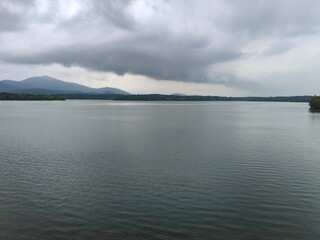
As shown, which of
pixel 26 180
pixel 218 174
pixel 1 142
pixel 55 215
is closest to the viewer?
pixel 55 215

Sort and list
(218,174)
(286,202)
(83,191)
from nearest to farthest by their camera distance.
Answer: (286,202)
(83,191)
(218,174)

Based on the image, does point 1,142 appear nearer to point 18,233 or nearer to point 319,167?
point 18,233

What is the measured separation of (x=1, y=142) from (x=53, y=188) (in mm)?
27497

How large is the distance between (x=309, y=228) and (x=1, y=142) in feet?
143

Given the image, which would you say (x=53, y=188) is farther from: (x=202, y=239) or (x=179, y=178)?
(x=202, y=239)

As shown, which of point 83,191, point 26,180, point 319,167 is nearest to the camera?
point 83,191

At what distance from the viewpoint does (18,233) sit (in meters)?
16.5

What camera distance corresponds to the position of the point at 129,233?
16.6 meters

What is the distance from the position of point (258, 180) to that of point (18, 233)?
19.4 meters

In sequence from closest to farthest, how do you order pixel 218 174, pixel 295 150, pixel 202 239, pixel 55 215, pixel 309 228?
pixel 202 239 < pixel 309 228 < pixel 55 215 < pixel 218 174 < pixel 295 150

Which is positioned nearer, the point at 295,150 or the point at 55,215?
the point at 55,215

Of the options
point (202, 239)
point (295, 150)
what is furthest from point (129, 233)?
point (295, 150)

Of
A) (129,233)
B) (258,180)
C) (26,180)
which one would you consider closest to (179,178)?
(258,180)

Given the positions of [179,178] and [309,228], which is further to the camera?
[179,178]
